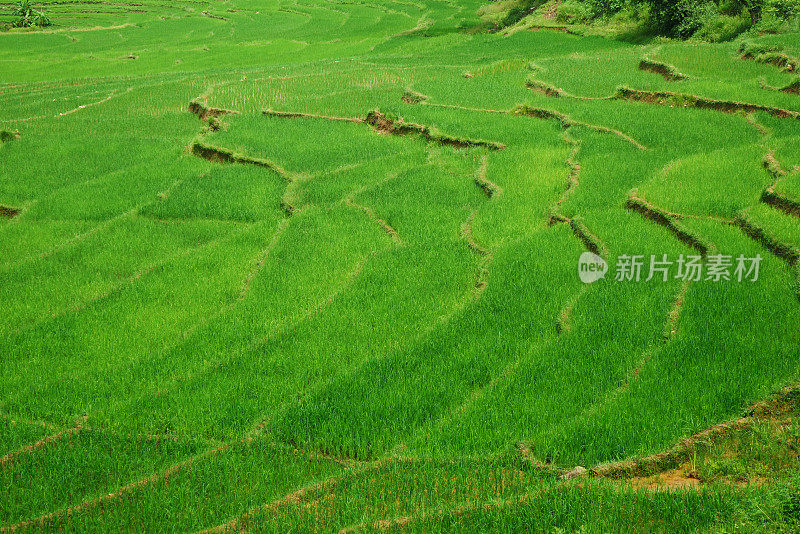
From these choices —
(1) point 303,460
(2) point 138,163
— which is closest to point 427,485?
(1) point 303,460

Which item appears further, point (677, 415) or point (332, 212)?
point (332, 212)

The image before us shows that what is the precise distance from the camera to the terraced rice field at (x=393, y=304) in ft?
12.8

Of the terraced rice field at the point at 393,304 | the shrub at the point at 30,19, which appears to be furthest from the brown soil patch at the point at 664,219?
the shrub at the point at 30,19

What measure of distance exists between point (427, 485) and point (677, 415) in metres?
1.50

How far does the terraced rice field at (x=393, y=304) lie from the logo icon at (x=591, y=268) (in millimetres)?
87

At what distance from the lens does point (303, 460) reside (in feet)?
13.7

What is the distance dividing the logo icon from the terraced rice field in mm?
87

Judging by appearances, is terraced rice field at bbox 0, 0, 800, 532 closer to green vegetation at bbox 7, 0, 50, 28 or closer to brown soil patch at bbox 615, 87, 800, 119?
brown soil patch at bbox 615, 87, 800, 119

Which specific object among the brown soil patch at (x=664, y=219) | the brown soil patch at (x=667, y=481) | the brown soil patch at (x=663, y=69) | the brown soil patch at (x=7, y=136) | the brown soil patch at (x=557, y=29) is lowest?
the brown soil patch at (x=667, y=481)

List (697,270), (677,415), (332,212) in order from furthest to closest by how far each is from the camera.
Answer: (332,212) < (697,270) < (677,415)

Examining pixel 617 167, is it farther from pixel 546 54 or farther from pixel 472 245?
pixel 546 54

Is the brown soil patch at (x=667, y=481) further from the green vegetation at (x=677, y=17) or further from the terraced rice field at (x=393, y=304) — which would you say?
the green vegetation at (x=677, y=17)

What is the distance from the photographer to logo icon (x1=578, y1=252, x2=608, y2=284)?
19.1 ft

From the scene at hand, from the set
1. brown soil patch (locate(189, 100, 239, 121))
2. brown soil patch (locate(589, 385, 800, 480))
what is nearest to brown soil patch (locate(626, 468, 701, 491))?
brown soil patch (locate(589, 385, 800, 480))
